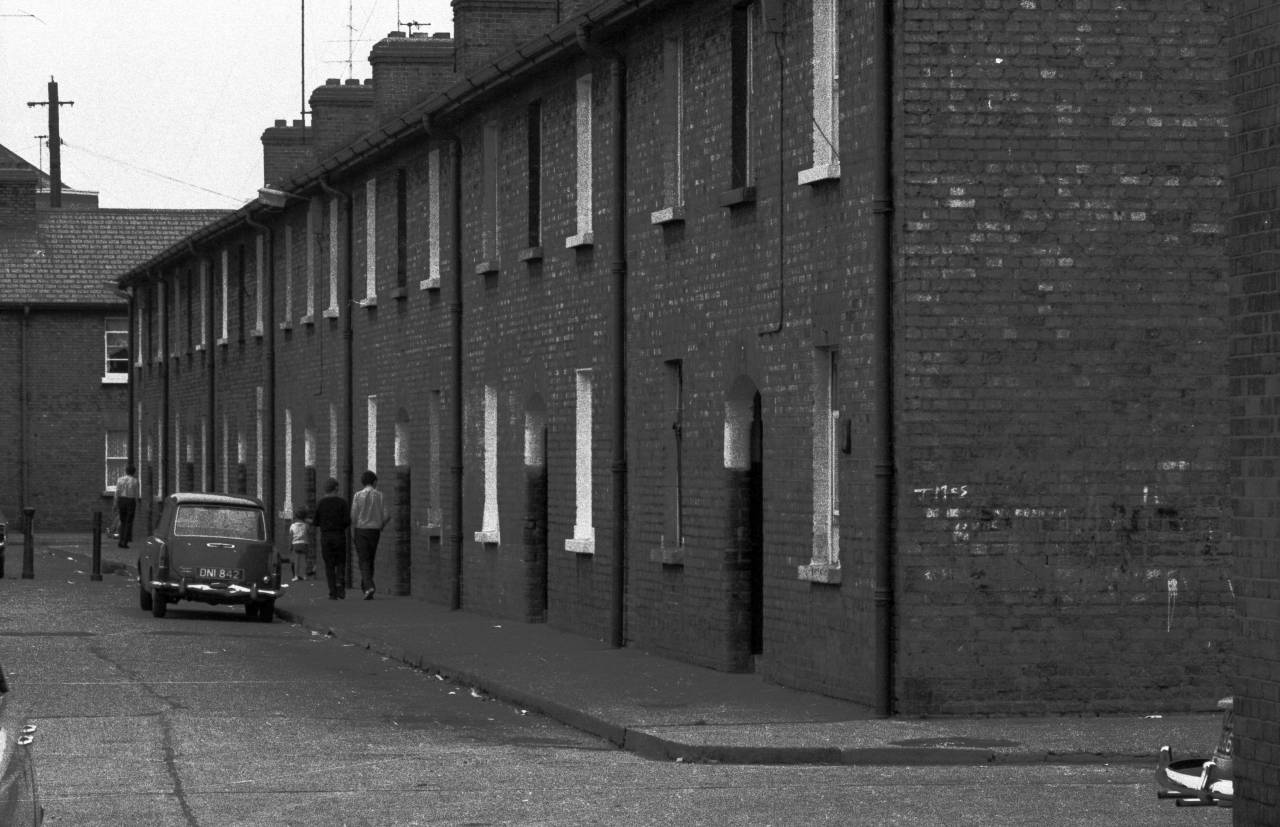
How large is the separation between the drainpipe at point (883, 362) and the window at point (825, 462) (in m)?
1.67

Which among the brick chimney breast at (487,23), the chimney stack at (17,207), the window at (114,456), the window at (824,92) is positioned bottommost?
the window at (114,456)

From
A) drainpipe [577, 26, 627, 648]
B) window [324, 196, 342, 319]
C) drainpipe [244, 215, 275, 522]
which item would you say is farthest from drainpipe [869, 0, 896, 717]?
drainpipe [244, 215, 275, 522]

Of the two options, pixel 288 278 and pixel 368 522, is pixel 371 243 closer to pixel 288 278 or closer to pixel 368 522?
pixel 368 522

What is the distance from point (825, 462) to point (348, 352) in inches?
766

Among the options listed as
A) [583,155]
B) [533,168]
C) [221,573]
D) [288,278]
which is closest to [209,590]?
[221,573]

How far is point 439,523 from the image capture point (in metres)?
32.8

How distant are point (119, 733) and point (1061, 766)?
6.46 meters

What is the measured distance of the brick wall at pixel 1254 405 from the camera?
865 centimetres

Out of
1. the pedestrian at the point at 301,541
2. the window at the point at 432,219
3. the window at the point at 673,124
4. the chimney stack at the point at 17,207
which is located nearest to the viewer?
the window at the point at 673,124

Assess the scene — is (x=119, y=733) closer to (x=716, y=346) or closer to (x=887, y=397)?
(x=887, y=397)

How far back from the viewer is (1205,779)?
927 cm

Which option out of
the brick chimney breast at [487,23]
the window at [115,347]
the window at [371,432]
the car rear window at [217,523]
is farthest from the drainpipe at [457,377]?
the window at [115,347]

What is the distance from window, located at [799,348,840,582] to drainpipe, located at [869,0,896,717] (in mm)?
1665

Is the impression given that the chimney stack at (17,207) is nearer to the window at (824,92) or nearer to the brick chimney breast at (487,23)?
the brick chimney breast at (487,23)
